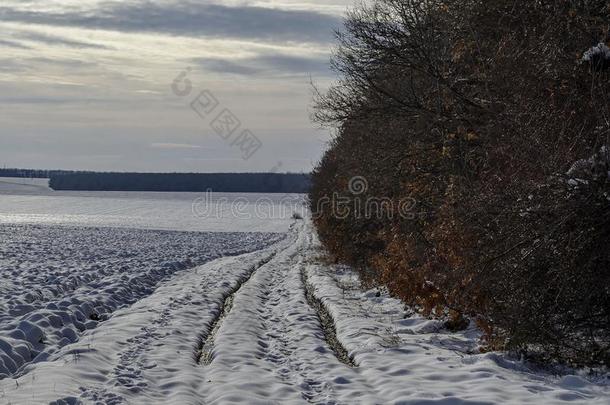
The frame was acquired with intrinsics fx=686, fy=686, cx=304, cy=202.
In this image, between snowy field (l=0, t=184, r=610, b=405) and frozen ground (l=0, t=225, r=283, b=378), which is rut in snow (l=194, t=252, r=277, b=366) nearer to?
snowy field (l=0, t=184, r=610, b=405)

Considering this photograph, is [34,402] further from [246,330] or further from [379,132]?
[379,132]

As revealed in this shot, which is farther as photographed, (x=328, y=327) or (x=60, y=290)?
(x=60, y=290)

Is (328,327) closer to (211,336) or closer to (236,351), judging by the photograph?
(211,336)

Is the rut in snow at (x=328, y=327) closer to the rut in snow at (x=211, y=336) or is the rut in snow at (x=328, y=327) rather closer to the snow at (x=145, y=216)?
the rut in snow at (x=211, y=336)

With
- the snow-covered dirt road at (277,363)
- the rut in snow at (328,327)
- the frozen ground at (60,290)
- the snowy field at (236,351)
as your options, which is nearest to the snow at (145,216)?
the frozen ground at (60,290)

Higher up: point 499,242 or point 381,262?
point 499,242

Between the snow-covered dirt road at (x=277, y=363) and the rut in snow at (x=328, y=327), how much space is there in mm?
35

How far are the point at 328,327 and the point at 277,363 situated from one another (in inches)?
139

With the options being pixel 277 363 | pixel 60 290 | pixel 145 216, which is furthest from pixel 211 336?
pixel 145 216

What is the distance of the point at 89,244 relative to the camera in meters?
37.9

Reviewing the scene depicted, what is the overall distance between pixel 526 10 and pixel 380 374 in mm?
5985

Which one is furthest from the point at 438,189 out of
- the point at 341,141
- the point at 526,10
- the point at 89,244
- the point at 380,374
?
the point at 89,244

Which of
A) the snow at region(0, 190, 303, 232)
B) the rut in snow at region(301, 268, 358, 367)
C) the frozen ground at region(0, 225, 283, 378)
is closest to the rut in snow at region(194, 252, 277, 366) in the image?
the rut in snow at region(301, 268, 358, 367)

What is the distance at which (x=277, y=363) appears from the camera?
1066 cm
